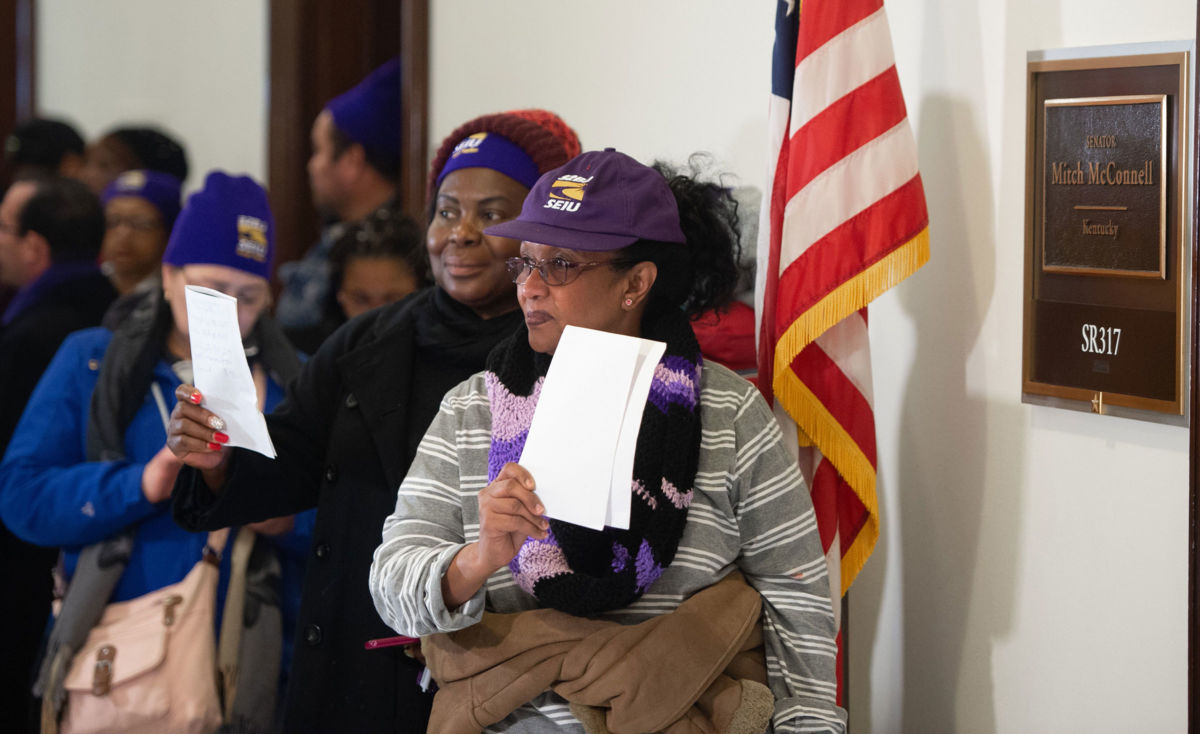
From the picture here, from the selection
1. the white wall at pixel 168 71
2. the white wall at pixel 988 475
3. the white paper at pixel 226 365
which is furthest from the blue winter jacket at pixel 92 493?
the white wall at pixel 168 71

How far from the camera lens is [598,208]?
5.11 ft

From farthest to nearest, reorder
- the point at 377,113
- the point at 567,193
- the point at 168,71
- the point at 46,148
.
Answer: the point at 168,71 < the point at 46,148 < the point at 377,113 < the point at 567,193

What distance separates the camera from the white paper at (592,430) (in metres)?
1.32

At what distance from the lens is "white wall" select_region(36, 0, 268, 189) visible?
15.8ft

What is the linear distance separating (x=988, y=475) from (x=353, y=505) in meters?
1.09

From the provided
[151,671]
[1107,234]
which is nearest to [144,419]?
[151,671]

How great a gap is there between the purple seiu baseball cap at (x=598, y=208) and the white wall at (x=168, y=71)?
3.19 m

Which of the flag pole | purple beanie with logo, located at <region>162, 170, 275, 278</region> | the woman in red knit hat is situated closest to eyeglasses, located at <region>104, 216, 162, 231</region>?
purple beanie with logo, located at <region>162, 170, 275, 278</region>

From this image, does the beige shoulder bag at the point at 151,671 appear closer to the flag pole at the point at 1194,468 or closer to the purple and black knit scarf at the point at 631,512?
the purple and black knit scarf at the point at 631,512

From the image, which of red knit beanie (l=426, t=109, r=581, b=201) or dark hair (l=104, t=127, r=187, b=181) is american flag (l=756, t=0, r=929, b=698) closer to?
red knit beanie (l=426, t=109, r=581, b=201)

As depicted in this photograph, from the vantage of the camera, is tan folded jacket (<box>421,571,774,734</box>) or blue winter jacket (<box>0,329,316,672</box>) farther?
blue winter jacket (<box>0,329,316,672</box>)

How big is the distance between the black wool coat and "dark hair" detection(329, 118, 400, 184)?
7.06ft

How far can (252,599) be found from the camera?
2.37 m

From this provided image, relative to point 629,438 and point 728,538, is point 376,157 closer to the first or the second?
point 728,538
